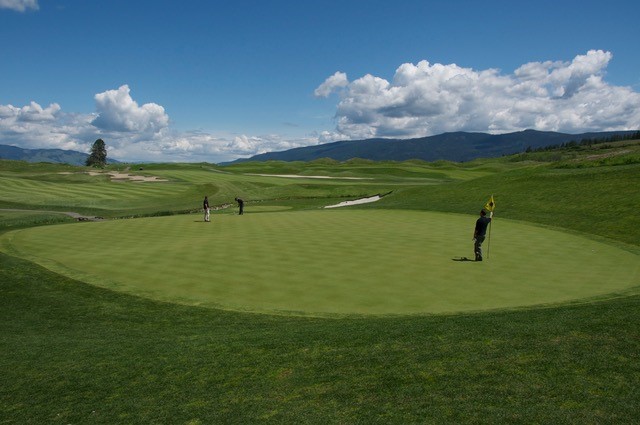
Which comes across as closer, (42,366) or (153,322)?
(42,366)

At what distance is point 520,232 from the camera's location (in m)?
31.6

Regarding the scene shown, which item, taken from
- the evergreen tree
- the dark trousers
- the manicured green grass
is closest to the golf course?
the manicured green grass

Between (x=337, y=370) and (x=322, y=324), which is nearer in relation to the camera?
(x=337, y=370)

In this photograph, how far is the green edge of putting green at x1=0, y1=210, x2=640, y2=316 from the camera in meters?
15.8

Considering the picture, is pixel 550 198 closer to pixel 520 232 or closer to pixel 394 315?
pixel 520 232

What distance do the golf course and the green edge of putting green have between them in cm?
13

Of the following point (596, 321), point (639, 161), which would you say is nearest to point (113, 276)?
point (596, 321)

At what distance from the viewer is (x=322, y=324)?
13.0m

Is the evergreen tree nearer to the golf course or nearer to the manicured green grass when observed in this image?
the golf course

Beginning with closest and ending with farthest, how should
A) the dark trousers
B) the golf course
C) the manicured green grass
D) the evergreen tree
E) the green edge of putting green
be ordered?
the manicured green grass → the golf course → the green edge of putting green → the dark trousers → the evergreen tree

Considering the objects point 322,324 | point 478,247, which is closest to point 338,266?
point 478,247

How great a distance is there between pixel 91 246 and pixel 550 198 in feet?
132

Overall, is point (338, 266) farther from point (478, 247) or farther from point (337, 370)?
point (337, 370)

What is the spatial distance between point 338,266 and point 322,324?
7.46 metres
